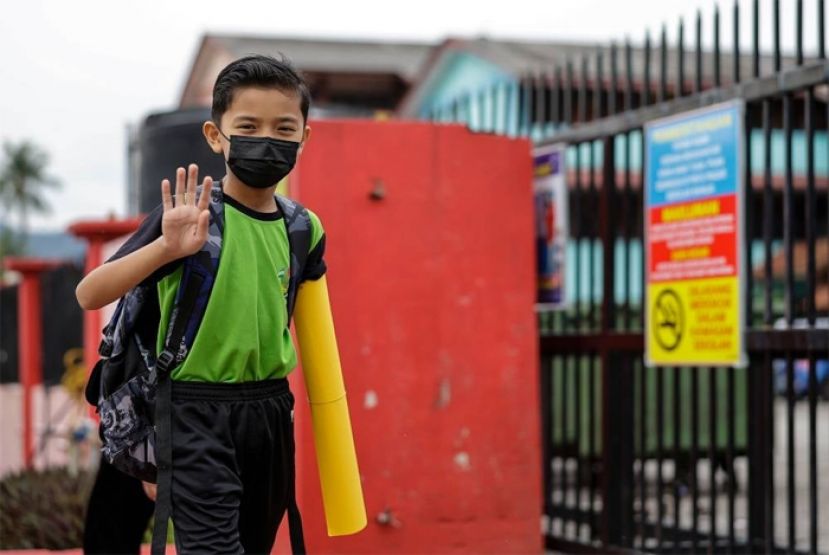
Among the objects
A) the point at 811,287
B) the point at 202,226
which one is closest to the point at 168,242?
the point at 202,226

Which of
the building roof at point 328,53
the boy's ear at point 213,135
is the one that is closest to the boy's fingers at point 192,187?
Answer: the boy's ear at point 213,135

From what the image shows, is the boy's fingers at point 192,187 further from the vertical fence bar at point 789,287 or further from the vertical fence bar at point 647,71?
the vertical fence bar at point 647,71

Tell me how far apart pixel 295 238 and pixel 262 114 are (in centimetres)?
36

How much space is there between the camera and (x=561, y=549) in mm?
7320

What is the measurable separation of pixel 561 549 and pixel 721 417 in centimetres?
471

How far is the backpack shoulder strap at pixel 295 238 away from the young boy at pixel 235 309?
1.2 inches

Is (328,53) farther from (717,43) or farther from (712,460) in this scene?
(712,460)

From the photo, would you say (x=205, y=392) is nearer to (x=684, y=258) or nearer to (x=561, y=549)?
(x=684, y=258)

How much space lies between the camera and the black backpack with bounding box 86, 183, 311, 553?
3.35 metres

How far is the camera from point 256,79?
3398mm

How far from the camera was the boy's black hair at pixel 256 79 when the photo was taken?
3400 millimetres

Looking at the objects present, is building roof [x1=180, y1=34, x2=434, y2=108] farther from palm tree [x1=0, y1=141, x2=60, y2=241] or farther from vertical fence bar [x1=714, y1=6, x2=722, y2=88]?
palm tree [x1=0, y1=141, x2=60, y2=241]

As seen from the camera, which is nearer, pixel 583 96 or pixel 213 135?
pixel 213 135

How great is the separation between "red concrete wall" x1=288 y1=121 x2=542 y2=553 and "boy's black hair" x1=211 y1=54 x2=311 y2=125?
8.65ft
